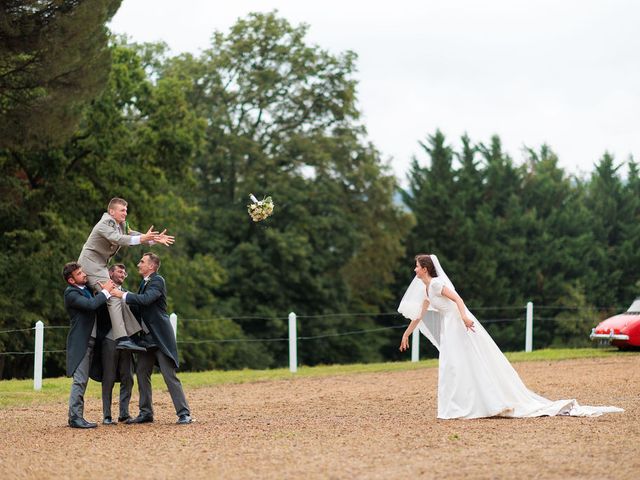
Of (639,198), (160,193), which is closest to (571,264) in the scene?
(639,198)

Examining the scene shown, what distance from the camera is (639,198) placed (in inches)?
2589

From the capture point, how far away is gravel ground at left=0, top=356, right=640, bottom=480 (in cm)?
963

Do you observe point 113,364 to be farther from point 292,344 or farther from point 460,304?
point 292,344

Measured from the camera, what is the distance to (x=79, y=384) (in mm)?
13102

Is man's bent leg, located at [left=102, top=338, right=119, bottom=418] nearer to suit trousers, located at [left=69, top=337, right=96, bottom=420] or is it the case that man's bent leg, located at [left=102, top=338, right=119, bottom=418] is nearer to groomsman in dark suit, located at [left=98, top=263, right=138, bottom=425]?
groomsman in dark suit, located at [left=98, top=263, right=138, bottom=425]

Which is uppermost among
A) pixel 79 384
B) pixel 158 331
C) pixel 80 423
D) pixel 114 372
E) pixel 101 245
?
pixel 101 245

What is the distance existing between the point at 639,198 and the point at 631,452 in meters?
57.6

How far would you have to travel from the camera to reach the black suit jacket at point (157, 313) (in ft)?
42.9

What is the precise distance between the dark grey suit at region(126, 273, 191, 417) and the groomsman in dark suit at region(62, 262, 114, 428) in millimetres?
406

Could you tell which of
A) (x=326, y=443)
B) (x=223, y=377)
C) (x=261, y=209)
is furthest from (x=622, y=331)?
(x=326, y=443)

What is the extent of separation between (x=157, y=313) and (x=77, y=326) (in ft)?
2.99

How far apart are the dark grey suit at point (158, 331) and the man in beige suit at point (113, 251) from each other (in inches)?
7.8

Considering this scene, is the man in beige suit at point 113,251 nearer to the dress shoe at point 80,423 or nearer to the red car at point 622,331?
the dress shoe at point 80,423

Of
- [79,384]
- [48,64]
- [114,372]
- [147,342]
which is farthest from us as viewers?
[48,64]
